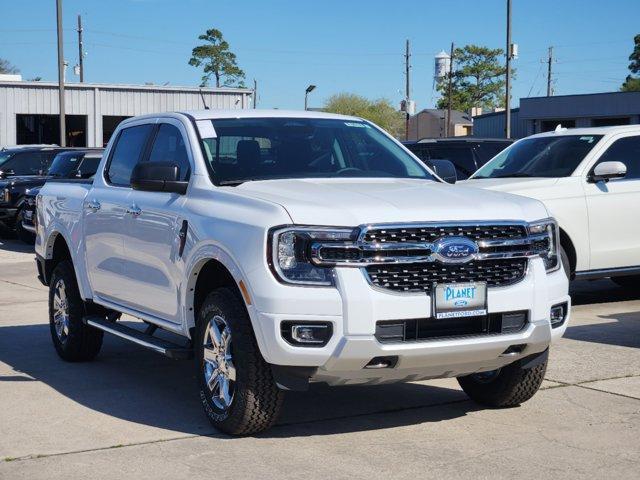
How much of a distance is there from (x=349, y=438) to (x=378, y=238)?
3.97ft

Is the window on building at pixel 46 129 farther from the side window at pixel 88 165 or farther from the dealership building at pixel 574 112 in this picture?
the side window at pixel 88 165

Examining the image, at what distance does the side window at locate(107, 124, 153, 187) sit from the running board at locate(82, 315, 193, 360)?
101cm

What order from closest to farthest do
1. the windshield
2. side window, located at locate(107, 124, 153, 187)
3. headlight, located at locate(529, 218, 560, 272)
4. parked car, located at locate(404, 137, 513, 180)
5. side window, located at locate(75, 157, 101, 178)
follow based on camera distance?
headlight, located at locate(529, 218, 560, 272) < side window, located at locate(107, 124, 153, 187) < the windshield < parked car, located at locate(404, 137, 513, 180) < side window, located at locate(75, 157, 101, 178)

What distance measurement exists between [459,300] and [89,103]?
4612 centimetres

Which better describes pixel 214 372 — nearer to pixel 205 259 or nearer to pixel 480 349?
pixel 205 259

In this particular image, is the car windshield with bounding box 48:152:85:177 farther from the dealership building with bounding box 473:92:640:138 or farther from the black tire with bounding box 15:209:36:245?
the dealership building with bounding box 473:92:640:138

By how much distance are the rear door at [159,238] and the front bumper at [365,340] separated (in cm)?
120

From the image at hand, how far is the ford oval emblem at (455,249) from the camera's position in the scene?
5.77 meters

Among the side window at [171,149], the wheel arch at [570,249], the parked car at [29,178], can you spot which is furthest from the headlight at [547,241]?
the parked car at [29,178]

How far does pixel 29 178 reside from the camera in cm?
2277

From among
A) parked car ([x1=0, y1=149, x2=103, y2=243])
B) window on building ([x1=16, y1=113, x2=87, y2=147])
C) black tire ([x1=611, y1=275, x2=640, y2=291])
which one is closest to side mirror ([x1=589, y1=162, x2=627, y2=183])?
black tire ([x1=611, y1=275, x2=640, y2=291])

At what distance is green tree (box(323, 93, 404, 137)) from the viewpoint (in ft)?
338

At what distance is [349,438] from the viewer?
20.1 feet

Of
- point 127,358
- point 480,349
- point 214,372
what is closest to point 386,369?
point 480,349
